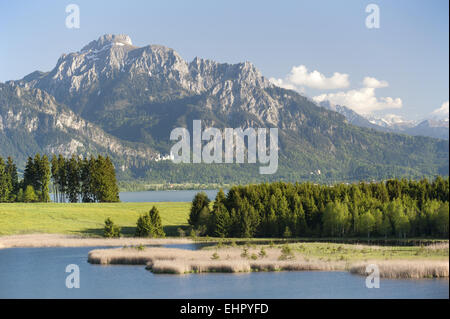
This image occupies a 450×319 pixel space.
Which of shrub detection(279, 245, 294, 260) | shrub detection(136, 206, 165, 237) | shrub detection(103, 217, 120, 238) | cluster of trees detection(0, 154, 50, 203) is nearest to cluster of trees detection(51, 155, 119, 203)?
cluster of trees detection(0, 154, 50, 203)

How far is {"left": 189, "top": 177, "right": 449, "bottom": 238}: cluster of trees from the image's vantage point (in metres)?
106

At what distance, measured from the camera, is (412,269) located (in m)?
63.8

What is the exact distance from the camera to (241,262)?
7375 centimetres

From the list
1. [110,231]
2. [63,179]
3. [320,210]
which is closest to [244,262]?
[320,210]

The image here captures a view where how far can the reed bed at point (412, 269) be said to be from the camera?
62.6 metres

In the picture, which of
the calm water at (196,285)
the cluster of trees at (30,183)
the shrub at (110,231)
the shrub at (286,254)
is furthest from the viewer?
the cluster of trees at (30,183)

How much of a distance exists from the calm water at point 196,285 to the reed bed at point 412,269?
5.90ft

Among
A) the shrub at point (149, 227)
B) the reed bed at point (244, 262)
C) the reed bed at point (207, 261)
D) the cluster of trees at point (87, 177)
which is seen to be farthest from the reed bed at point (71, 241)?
the cluster of trees at point (87, 177)

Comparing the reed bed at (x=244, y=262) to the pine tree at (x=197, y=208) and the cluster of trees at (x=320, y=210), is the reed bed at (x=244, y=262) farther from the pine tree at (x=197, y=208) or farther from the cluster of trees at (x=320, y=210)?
the pine tree at (x=197, y=208)

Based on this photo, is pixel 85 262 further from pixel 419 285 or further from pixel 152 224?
pixel 419 285

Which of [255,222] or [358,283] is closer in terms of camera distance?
[358,283]

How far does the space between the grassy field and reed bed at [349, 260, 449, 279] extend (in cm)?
6568
